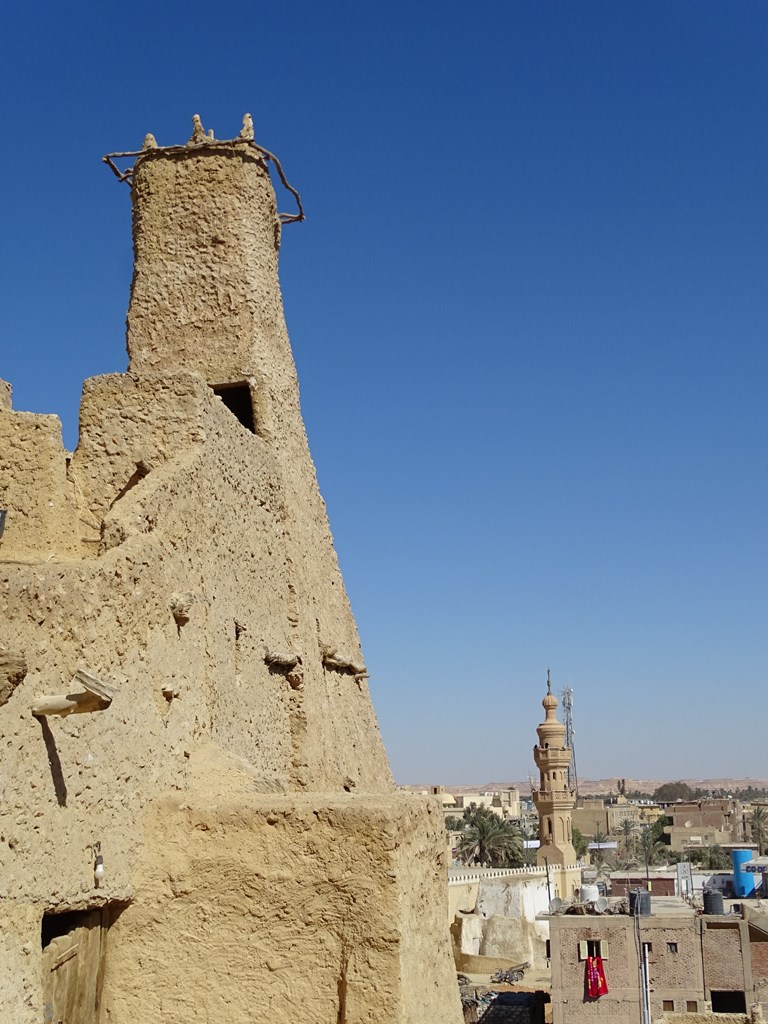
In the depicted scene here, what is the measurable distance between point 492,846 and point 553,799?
4866 mm

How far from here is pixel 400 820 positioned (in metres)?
4.98

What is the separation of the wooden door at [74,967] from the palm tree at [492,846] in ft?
151

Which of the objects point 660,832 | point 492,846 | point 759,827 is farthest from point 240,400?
point 759,827

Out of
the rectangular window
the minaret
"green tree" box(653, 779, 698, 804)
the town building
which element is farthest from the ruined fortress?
"green tree" box(653, 779, 698, 804)

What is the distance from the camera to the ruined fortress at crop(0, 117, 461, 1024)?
4562 millimetres

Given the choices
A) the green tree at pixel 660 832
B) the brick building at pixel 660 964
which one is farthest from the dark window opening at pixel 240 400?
the green tree at pixel 660 832

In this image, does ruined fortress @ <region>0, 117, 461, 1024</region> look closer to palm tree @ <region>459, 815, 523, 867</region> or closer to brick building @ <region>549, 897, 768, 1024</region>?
brick building @ <region>549, 897, 768, 1024</region>

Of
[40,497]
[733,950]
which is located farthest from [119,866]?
[733,950]

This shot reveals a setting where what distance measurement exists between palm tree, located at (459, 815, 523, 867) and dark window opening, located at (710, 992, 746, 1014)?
74.9 ft

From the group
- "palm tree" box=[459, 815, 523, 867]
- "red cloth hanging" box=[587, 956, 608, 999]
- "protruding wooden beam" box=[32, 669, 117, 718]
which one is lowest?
"red cloth hanging" box=[587, 956, 608, 999]

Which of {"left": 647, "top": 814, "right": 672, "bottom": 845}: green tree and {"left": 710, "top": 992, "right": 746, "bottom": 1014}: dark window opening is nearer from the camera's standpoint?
{"left": 710, "top": 992, "right": 746, "bottom": 1014}: dark window opening

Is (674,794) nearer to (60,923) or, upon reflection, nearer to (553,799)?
(553,799)

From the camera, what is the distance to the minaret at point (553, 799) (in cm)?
5038

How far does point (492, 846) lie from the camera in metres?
48.8
